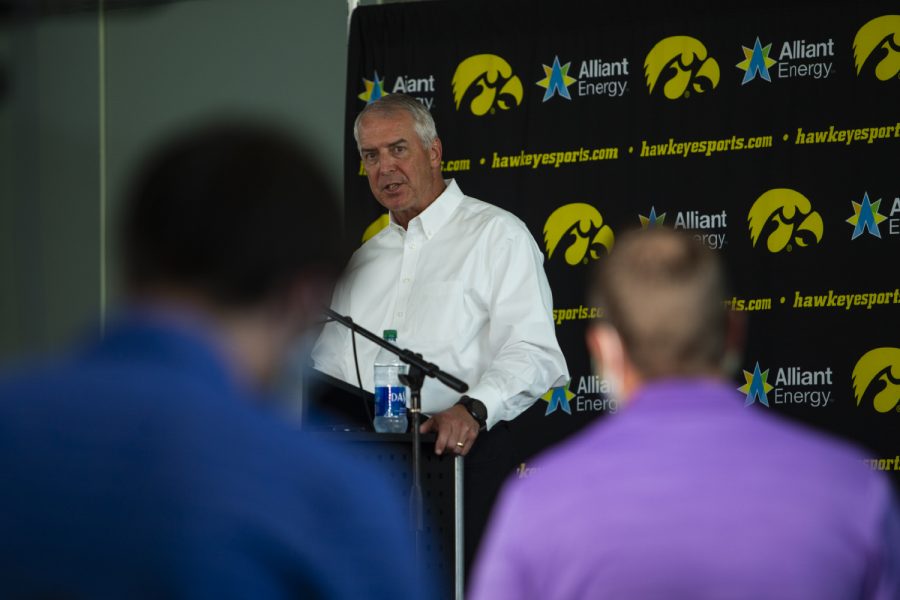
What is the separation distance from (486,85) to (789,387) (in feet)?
6.75

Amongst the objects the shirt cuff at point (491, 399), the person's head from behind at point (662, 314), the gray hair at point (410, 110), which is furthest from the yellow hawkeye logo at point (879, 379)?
the person's head from behind at point (662, 314)

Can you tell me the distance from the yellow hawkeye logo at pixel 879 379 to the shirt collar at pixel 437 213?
7.41ft

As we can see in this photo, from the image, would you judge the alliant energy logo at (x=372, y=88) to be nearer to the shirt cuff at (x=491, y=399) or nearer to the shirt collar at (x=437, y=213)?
the shirt collar at (x=437, y=213)

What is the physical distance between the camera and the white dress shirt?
348 centimetres

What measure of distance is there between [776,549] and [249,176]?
2.18ft

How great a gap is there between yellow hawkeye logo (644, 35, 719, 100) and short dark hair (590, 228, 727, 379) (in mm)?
4323

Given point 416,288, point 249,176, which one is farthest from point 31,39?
point 249,176

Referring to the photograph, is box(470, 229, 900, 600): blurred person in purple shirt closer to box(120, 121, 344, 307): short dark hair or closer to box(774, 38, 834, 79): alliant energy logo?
box(120, 121, 344, 307): short dark hair

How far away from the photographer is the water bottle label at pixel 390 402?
10.4 ft

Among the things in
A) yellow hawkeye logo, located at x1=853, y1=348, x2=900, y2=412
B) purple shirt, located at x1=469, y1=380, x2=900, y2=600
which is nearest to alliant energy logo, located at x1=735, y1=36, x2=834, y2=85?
yellow hawkeye logo, located at x1=853, y1=348, x2=900, y2=412

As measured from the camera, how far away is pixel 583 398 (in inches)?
216

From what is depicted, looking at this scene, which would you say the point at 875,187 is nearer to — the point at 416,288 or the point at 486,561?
the point at 416,288

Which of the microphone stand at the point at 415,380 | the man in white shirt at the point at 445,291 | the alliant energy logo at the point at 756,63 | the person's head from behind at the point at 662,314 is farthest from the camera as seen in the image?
the alliant energy logo at the point at 756,63

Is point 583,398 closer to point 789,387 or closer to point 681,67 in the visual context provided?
point 789,387
